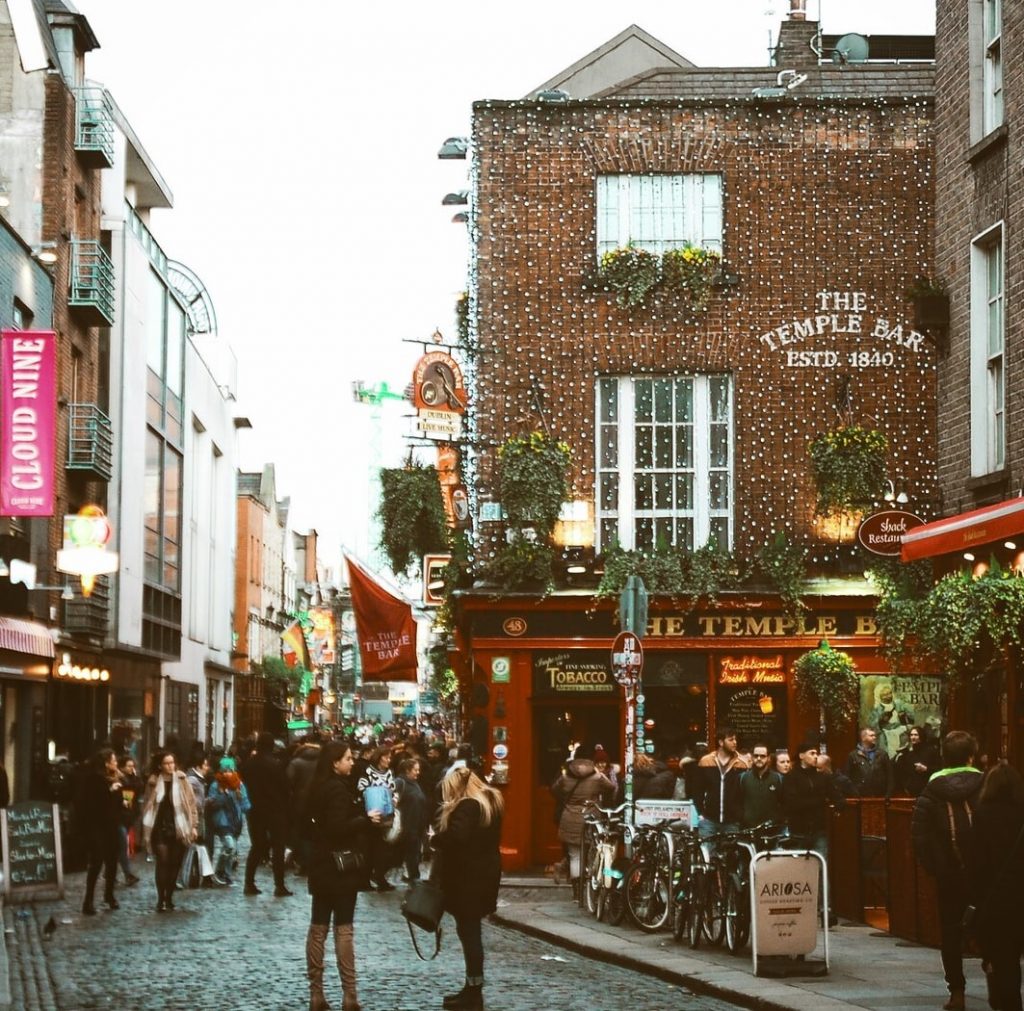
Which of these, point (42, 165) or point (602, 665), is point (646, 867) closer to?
point (602, 665)

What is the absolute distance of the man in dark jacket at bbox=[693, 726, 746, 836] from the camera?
20.5 meters

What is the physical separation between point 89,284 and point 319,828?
25.1m

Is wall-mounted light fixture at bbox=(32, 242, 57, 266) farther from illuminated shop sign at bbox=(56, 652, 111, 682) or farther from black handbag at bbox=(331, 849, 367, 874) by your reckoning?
black handbag at bbox=(331, 849, 367, 874)

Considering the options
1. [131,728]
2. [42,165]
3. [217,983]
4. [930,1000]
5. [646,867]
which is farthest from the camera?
[131,728]

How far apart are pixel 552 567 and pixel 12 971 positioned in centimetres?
A: 1302

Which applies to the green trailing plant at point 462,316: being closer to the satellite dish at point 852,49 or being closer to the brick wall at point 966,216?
the satellite dish at point 852,49

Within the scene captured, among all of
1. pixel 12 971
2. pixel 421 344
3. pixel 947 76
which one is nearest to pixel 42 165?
pixel 421 344

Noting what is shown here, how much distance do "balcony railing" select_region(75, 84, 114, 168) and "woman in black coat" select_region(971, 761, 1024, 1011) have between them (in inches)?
1111

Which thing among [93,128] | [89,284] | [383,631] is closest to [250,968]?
[383,631]

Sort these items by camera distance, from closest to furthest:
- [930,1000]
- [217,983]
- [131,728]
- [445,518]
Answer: [930,1000] → [217,983] → [445,518] → [131,728]

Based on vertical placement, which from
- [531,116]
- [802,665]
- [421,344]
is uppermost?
[531,116]

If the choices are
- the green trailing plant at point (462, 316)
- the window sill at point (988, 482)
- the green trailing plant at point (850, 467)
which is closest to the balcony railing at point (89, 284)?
the green trailing plant at point (462, 316)

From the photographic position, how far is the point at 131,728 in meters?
41.0

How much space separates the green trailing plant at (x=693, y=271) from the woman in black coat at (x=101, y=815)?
10833 millimetres
